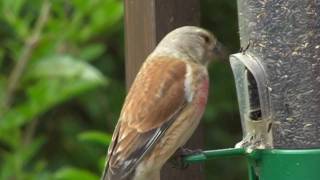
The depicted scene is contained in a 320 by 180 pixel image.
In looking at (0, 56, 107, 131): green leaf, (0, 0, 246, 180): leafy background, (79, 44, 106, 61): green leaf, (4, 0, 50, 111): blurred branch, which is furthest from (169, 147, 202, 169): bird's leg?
(79, 44, 106, 61): green leaf

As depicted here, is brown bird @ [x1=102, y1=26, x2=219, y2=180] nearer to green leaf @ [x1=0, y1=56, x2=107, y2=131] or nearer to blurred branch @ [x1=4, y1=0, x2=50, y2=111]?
green leaf @ [x1=0, y1=56, x2=107, y2=131]

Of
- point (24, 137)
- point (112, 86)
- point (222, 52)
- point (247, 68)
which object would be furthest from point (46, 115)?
point (247, 68)

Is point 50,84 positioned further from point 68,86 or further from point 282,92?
point 282,92

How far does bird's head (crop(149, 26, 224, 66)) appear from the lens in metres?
5.50

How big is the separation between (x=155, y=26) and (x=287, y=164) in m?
0.80

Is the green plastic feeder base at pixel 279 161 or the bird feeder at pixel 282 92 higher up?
the bird feeder at pixel 282 92

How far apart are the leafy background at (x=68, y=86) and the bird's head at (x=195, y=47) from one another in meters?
0.80

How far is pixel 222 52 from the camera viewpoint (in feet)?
19.2

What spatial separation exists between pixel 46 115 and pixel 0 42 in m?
0.80

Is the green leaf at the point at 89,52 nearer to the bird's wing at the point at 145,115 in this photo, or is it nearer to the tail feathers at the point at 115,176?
the bird's wing at the point at 145,115

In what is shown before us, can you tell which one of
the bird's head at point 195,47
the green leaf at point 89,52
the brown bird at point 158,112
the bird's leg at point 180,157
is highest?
the bird's head at point 195,47

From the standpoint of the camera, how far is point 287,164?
502 cm

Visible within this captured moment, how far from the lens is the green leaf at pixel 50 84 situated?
21.4 feet

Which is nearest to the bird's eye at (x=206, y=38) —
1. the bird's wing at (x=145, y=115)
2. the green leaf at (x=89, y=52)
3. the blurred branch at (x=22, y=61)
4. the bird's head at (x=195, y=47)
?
the bird's head at (x=195, y=47)
